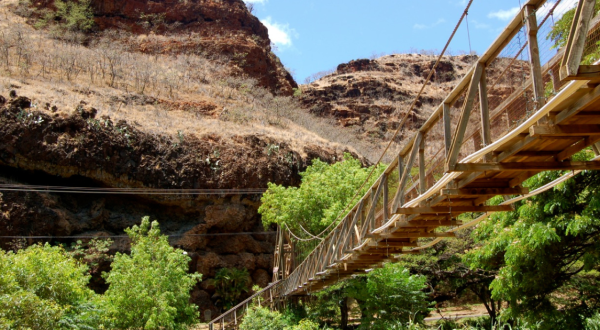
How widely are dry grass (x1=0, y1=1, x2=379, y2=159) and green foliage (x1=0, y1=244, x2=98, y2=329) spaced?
9.76m

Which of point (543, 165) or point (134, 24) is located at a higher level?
point (134, 24)

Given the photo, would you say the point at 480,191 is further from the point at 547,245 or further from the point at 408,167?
the point at 547,245

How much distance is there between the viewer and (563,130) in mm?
3867

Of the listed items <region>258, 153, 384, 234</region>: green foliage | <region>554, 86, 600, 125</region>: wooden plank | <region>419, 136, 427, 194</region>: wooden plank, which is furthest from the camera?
<region>258, 153, 384, 234</region>: green foliage

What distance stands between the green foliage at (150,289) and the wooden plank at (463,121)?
10.5m

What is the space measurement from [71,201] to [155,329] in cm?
891

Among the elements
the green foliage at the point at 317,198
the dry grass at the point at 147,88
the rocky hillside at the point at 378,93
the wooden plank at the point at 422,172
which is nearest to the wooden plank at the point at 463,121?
the wooden plank at the point at 422,172

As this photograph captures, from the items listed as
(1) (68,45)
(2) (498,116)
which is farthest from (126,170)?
(1) (68,45)

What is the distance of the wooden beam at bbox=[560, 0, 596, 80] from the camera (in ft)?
10.1

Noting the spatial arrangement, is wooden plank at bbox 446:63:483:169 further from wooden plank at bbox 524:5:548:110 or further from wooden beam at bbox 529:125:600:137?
wooden beam at bbox 529:125:600:137

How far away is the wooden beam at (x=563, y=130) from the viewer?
3.78 metres

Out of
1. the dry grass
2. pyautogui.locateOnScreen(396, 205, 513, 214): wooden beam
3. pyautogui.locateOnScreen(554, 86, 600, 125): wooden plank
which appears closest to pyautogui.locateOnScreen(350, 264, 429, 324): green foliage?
pyautogui.locateOnScreen(396, 205, 513, 214): wooden beam

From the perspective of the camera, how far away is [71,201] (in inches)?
781

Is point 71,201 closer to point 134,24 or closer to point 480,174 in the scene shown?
point 480,174
